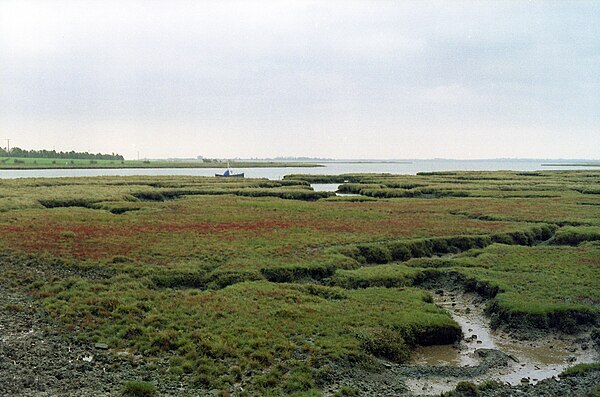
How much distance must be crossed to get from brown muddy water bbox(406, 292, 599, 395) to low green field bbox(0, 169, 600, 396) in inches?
29.6

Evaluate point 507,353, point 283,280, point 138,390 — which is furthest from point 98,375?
point 507,353

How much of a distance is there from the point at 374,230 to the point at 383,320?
73.4 ft

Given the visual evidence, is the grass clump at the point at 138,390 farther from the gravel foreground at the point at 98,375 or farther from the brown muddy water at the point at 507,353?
the brown muddy water at the point at 507,353

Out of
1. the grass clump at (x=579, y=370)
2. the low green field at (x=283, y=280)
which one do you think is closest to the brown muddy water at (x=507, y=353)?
the grass clump at (x=579, y=370)

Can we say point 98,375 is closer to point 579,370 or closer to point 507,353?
point 507,353

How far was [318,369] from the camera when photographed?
18.5 meters

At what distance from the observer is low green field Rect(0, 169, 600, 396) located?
19875 mm

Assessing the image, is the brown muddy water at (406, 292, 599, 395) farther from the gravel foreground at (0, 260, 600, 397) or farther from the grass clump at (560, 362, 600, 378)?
the gravel foreground at (0, 260, 600, 397)

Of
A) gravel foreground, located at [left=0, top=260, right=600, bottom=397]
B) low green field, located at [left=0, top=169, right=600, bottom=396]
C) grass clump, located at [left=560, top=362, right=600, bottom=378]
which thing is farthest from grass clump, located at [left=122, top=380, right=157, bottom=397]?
grass clump, located at [left=560, top=362, right=600, bottom=378]

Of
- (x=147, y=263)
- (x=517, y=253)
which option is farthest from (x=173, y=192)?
(x=517, y=253)

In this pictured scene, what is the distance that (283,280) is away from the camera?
30.9 metres

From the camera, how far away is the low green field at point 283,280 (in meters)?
19.9

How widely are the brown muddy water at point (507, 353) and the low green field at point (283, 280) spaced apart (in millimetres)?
752

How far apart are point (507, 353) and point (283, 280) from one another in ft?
44.0
